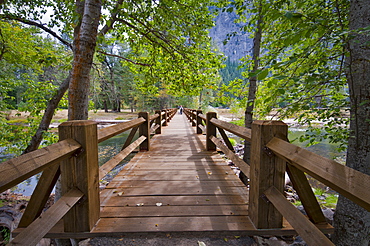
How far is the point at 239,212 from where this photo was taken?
2.02 m

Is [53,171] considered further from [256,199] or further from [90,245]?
[256,199]

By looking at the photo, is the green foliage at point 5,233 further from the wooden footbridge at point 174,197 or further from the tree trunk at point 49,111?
the wooden footbridge at point 174,197

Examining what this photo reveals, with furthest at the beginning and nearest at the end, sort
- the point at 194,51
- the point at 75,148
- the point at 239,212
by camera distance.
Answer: the point at 194,51, the point at 239,212, the point at 75,148

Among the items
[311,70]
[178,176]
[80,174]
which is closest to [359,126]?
[311,70]

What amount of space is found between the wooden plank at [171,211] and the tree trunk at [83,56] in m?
1.63

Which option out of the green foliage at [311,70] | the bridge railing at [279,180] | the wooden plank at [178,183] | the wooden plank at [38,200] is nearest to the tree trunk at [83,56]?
the wooden plank at [178,183]

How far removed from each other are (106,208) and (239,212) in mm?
1477

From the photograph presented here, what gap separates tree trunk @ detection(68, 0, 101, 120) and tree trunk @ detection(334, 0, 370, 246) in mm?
3248

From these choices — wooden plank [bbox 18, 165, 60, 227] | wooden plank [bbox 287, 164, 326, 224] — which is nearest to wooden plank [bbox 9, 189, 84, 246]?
wooden plank [bbox 18, 165, 60, 227]

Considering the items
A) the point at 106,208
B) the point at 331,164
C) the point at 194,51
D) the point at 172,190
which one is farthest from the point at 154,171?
the point at 194,51

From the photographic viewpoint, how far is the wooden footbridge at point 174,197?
1073 mm

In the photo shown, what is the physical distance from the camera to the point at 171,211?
2.05m

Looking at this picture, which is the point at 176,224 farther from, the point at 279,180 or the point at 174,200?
the point at 279,180

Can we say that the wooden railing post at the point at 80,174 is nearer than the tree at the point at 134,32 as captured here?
Yes
